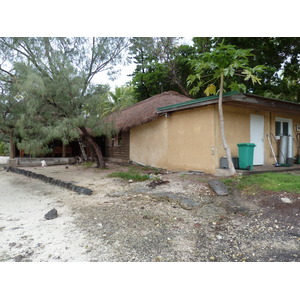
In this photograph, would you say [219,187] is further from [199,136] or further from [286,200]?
[199,136]

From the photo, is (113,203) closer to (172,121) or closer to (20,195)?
(20,195)

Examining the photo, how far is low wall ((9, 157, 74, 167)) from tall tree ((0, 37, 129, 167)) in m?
6.07

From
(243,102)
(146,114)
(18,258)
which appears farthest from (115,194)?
(146,114)

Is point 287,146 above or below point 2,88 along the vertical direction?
below

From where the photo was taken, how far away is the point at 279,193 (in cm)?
480

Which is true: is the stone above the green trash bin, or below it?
below

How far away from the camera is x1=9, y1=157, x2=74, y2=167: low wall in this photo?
549 inches

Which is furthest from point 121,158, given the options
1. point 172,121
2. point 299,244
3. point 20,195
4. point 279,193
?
point 299,244

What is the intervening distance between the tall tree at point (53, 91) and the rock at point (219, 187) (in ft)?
16.2

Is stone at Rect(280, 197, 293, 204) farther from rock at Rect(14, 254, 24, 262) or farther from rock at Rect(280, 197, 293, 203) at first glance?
rock at Rect(14, 254, 24, 262)

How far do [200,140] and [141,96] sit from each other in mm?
14107

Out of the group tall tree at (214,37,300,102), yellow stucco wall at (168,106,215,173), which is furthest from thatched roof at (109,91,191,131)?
tall tree at (214,37,300,102)

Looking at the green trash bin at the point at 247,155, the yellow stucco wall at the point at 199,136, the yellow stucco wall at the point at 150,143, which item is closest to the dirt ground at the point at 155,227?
the green trash bin at the point at 247,155

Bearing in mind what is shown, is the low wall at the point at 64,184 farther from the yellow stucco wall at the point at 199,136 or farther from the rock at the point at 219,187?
the yellow stucco wall at the point at 199,136
